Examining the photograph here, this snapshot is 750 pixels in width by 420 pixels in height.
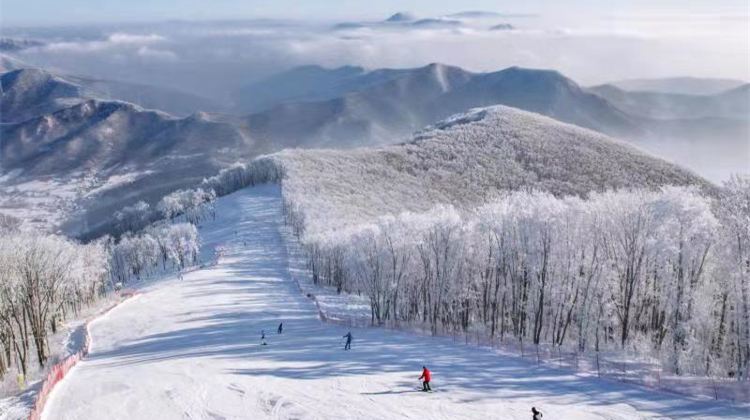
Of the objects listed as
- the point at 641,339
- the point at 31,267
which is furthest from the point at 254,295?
the point at 641,339

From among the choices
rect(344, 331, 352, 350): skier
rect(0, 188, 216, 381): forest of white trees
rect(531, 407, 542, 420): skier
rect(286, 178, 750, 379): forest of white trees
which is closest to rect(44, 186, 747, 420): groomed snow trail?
rect(344, 331, 352, 350): skier

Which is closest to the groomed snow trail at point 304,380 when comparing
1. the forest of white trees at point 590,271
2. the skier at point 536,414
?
the skier at point 536,414

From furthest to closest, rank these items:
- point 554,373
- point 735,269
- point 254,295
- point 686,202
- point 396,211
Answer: point 396,211 < point 254,295 < point 686,202 < point 735,269 < point 554,373

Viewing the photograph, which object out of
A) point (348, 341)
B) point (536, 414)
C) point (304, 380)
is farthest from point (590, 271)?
point (536, 414)

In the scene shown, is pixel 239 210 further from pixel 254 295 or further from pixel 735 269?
pixel 735 269

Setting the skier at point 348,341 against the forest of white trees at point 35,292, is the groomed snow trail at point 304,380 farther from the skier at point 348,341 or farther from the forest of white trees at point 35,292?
the forest of white trees at point 35,292

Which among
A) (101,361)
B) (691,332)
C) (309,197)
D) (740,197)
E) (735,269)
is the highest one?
(309,197)

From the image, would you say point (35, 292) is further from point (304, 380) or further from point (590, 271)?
point (590, 271)
